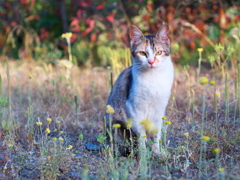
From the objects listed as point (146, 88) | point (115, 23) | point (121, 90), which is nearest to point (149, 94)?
point (146, 88)

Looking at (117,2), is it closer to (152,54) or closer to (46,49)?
(46,49)

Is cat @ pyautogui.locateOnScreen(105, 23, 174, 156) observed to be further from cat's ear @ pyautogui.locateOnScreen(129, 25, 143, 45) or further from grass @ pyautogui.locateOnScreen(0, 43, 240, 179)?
grass @ pyautogui.locateOnScreen(0, 43, 240, 179)

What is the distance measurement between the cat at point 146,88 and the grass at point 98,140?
198 mm

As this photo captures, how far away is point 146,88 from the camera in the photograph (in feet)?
9.40

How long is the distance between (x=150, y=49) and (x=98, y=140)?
3.08 ft

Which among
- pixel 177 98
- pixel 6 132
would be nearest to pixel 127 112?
pixel 6 132

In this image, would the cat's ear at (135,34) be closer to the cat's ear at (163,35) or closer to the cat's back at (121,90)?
the cat's ear at (163,35)

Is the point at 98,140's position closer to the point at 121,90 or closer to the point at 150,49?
the point at 121,90

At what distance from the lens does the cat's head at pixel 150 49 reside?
289 cm

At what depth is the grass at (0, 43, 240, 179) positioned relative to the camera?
2424 mm

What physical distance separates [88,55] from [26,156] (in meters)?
4.52

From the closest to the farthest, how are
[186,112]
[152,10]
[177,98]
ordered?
[186,112] < [177,98] < [152,10]

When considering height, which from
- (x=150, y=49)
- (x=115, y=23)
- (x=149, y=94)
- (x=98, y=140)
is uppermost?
(x=115, y=23)

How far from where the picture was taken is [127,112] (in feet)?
9.69
